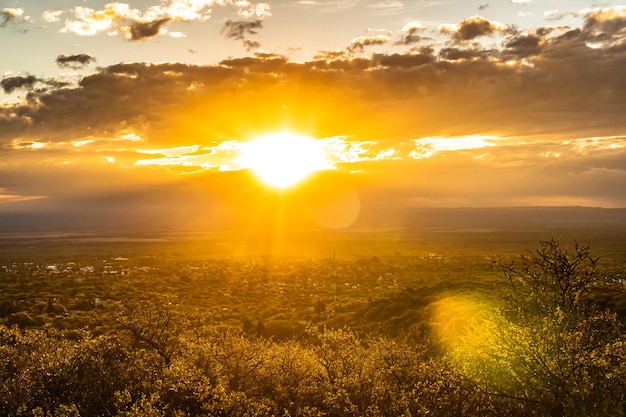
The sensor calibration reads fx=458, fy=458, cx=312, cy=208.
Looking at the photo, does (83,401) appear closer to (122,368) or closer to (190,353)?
(122,368)

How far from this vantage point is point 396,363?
3228cm

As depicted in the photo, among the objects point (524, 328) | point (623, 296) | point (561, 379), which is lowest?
point (623, 296)

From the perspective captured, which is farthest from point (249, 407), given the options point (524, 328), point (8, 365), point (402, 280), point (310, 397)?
point (402, 280)

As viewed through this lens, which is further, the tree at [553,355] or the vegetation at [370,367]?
the vegetation at [370,367]

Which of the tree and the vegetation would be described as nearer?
the tree

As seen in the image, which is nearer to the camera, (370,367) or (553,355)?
(553,355)

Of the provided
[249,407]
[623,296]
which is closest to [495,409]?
[249,407]

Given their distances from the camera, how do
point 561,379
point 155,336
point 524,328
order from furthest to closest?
point 155,336 → point 524,328 → point 561,379

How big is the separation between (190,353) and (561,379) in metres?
20.6

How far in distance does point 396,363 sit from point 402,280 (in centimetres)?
9522

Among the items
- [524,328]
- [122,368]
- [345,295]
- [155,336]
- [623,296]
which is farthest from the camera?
[345,295]

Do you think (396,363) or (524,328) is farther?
(396,363)

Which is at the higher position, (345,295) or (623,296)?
(623,296)

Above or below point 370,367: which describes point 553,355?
above
